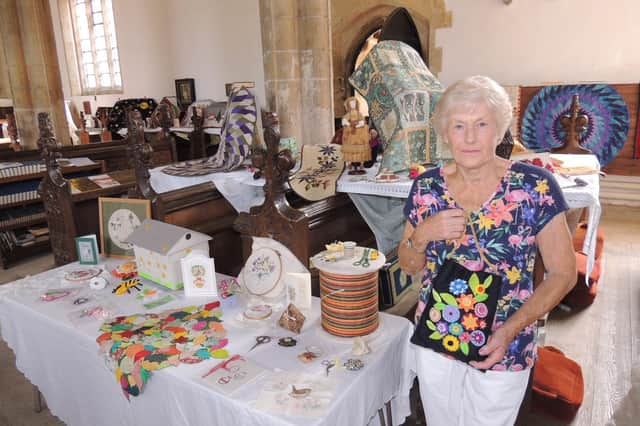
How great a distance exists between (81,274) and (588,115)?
21.5 feet

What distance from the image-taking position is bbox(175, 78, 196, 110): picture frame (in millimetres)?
10531

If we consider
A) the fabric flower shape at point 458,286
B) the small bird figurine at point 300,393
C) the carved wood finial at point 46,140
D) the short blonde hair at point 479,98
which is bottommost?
the small bird figurine at point 300,393

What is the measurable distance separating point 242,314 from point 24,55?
726cm

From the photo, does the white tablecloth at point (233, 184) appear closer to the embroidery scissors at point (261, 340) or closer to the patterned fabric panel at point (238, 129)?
the patterned fabric panel at point (238, 129)

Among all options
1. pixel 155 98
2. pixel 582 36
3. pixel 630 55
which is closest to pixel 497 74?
pixel 582 36

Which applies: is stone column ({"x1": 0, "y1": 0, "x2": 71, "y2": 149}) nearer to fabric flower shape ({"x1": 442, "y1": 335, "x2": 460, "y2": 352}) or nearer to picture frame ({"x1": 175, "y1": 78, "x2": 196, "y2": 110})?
picture frame ({"x1": 175, "y1": 78, "x2": 196, "y2": 110})

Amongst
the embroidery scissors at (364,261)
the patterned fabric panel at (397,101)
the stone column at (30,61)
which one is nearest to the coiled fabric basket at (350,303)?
the embroidery scissors at (364,261)

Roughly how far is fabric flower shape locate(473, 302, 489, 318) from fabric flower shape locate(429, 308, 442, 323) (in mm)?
108

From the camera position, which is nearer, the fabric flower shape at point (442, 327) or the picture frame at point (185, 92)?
the fabric flower shape at point (442, 327)

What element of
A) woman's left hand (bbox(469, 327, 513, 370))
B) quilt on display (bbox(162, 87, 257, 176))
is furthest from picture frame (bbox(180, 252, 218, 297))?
quilt on display (bbox(162, 87, 257, 176))

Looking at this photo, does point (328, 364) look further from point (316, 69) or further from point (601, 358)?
point (316, 69)

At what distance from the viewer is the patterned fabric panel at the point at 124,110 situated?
10.5 metres

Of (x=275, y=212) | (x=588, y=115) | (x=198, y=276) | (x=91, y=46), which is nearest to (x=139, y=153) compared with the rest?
(x=198, y=276)

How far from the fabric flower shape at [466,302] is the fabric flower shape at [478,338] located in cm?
7
